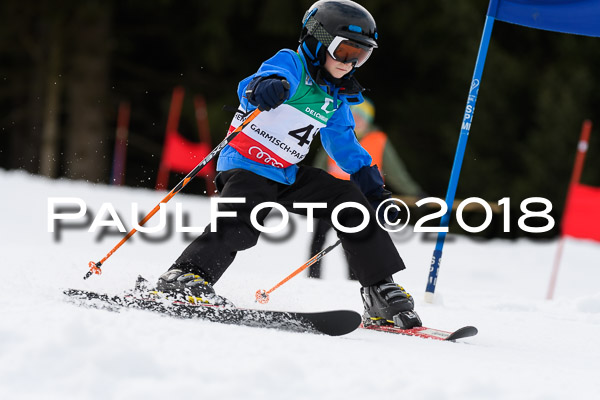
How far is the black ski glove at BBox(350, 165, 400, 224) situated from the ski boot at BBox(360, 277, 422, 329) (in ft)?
1.28

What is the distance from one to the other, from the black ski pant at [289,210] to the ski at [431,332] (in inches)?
7.9

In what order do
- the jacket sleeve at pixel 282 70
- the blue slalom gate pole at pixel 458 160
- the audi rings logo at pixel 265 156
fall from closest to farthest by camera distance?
the jacket sleeve at pixel 282 70
the audi rings logo at pixel 265 156
the blue slalom gate pole at pixel 458 160

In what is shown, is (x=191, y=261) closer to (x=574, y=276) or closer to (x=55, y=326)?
(x=55, y=326)

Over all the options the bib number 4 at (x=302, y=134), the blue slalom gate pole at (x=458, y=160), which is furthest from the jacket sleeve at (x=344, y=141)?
the blue slalom gate pole at (x=458, y=160)

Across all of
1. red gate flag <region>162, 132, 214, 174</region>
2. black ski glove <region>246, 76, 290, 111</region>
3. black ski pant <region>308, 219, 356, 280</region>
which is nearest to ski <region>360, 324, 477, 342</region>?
black ski glove <region>246, 76, 290, 111</region>

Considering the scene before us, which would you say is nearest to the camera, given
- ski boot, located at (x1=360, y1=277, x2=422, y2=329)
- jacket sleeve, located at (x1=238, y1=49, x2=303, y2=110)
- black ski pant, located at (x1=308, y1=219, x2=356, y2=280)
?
jacket sleeve, located at (x1=238, y1=49, x2=303, y2=110)

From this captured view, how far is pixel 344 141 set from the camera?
3844mm

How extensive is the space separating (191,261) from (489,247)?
20.9 feet

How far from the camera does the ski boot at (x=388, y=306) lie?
349 centimetres

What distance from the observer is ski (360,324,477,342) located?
3.25m

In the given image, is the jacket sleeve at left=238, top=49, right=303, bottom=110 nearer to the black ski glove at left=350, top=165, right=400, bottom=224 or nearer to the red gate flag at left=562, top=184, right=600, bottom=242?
the black ski glove at left=350, top=165, right=400, bottom=224

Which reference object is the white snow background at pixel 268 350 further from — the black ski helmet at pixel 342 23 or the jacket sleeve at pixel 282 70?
the black ski helmet at pixel 342 23

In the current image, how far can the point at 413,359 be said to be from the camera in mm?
2578

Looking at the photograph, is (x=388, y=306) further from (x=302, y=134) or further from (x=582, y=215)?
(x=582, y=215)
